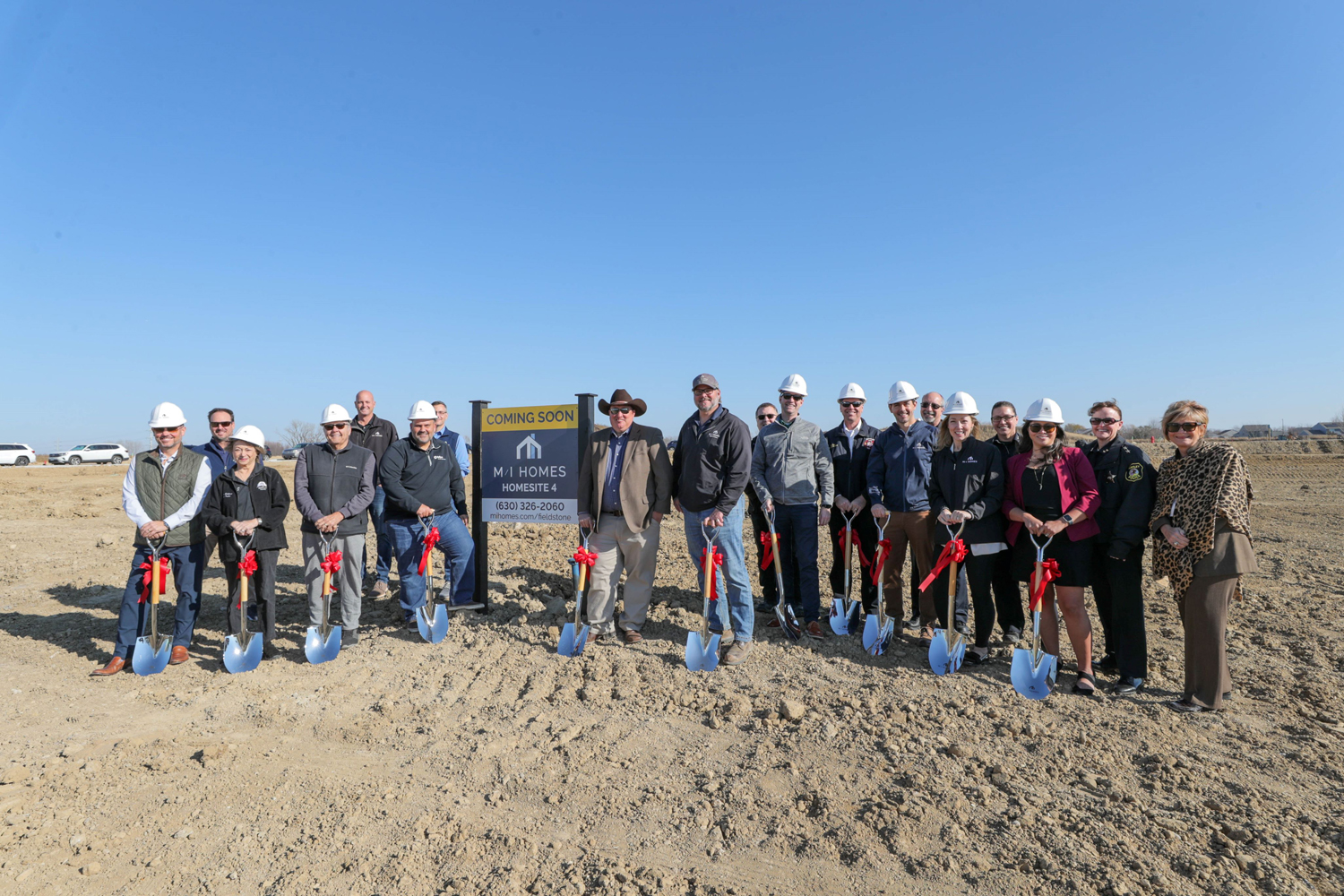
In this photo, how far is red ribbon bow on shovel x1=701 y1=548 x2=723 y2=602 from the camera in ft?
A: 18.3

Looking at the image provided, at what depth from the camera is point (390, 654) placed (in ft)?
19.7

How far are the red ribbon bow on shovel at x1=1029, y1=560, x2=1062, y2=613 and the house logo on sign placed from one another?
456 cm

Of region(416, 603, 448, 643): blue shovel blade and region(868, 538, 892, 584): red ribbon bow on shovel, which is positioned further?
region(416, 603, 448, 643): blue shovel blade

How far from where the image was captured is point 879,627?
19.2 feet

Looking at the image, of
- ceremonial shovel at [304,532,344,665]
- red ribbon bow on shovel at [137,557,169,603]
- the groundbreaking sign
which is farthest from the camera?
the groundbreaking sign

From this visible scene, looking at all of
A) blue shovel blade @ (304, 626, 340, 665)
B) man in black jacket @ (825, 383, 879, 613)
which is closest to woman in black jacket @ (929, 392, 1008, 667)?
man in black jacket @ (825, 383, 879, 613)

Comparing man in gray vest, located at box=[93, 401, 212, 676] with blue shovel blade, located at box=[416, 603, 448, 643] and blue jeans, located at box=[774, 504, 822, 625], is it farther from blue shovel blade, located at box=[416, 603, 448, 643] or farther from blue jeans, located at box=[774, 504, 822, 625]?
blue jeans, located at box=[774, 504, 822, 625]

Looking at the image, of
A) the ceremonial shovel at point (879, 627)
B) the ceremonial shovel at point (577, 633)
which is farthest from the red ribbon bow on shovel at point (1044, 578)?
the ceremonial shovel at point (577, 633)

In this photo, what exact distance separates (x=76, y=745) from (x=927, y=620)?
634 centimetres

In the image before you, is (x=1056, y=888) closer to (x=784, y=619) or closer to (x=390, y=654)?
(x=784, y=619)

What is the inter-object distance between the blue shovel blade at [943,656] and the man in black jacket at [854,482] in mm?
1297

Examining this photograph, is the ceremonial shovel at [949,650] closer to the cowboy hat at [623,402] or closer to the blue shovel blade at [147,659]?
the cowboy hat at [623,402]

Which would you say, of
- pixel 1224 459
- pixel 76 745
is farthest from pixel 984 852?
pixel 76 745

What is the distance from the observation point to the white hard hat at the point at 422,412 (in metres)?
6.59
